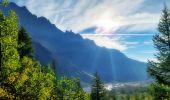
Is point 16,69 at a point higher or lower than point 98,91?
lower

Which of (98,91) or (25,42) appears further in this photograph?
(98,91)

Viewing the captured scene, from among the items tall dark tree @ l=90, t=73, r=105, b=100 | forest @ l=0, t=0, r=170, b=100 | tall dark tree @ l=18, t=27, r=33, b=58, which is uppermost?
tall dark tree @ l=18, t=27, r=33, b=58

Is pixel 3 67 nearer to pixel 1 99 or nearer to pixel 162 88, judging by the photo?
pixel 1 99

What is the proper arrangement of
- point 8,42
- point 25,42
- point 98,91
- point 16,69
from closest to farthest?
point 8,42 → point 16,69 → point 25,42 → point 98,91

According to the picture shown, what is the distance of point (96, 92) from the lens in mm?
82625

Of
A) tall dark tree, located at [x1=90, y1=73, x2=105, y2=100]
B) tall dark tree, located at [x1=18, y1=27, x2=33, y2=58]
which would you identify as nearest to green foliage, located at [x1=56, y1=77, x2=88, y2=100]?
tall dark tree, located at [x1=90, y1=73, x2=105, y2=100]

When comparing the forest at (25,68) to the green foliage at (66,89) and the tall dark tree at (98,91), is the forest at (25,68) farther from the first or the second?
the tall dark tree at (98,91)

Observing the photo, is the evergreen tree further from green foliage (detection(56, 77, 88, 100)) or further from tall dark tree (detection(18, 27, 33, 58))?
green foliage (detection(56, 77, 88, 100))

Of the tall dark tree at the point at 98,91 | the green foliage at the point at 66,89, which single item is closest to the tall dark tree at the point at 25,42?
the green foliage at the point at 66,89

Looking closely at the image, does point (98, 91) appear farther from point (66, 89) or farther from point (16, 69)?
point (16, 69)

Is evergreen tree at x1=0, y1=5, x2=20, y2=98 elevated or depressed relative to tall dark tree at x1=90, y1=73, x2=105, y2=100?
depressed

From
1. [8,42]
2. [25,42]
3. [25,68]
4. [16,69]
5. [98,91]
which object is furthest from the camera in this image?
[98,91]

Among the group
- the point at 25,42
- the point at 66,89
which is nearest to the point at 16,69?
the point at 25,42

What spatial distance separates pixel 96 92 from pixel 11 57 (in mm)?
60840
